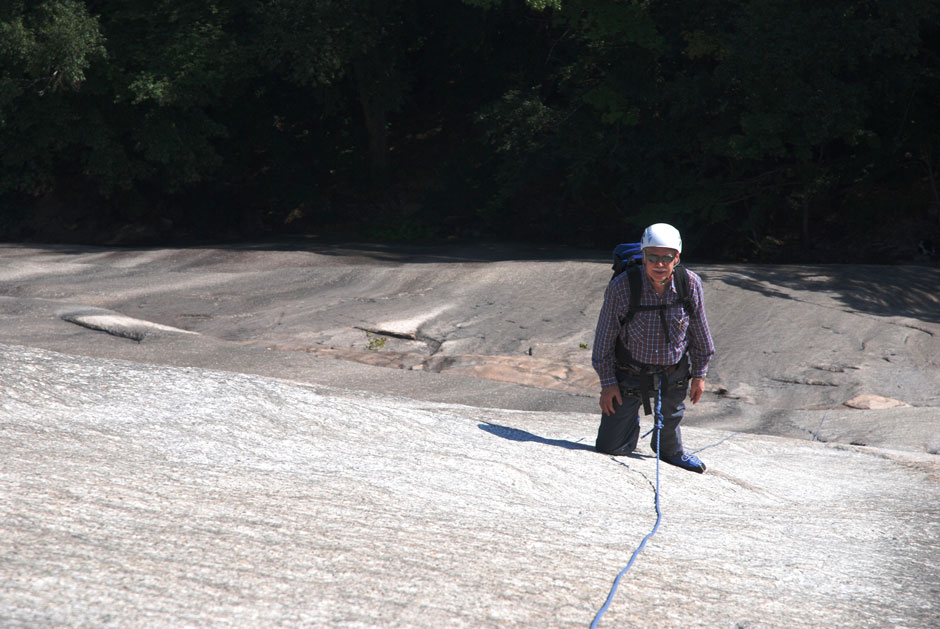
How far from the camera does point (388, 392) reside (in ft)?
22.9

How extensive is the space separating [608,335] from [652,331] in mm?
225

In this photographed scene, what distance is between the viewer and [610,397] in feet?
14.7

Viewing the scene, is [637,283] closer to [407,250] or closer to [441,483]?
[441,483]

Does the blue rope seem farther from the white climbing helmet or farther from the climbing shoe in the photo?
the white climbing helmet

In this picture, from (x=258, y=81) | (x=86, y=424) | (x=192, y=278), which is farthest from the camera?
(x=258, y=81)

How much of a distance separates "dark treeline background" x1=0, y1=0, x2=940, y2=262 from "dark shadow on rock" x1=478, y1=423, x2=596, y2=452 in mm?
10852

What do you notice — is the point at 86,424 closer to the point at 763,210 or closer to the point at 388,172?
the point at 763,210

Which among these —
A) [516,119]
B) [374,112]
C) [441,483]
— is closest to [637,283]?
[441,483]

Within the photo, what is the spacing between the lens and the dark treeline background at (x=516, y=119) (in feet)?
48.2

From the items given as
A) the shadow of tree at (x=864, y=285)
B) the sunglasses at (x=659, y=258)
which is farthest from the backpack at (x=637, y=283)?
the shadow of tree at (x=864, y=285)

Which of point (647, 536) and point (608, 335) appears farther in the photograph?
point (608, 335)

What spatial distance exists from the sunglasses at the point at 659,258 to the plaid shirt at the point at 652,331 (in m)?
0.16

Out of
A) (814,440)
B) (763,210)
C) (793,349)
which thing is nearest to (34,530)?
(814,440)

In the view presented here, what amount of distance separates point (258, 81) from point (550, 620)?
70.7 ft
